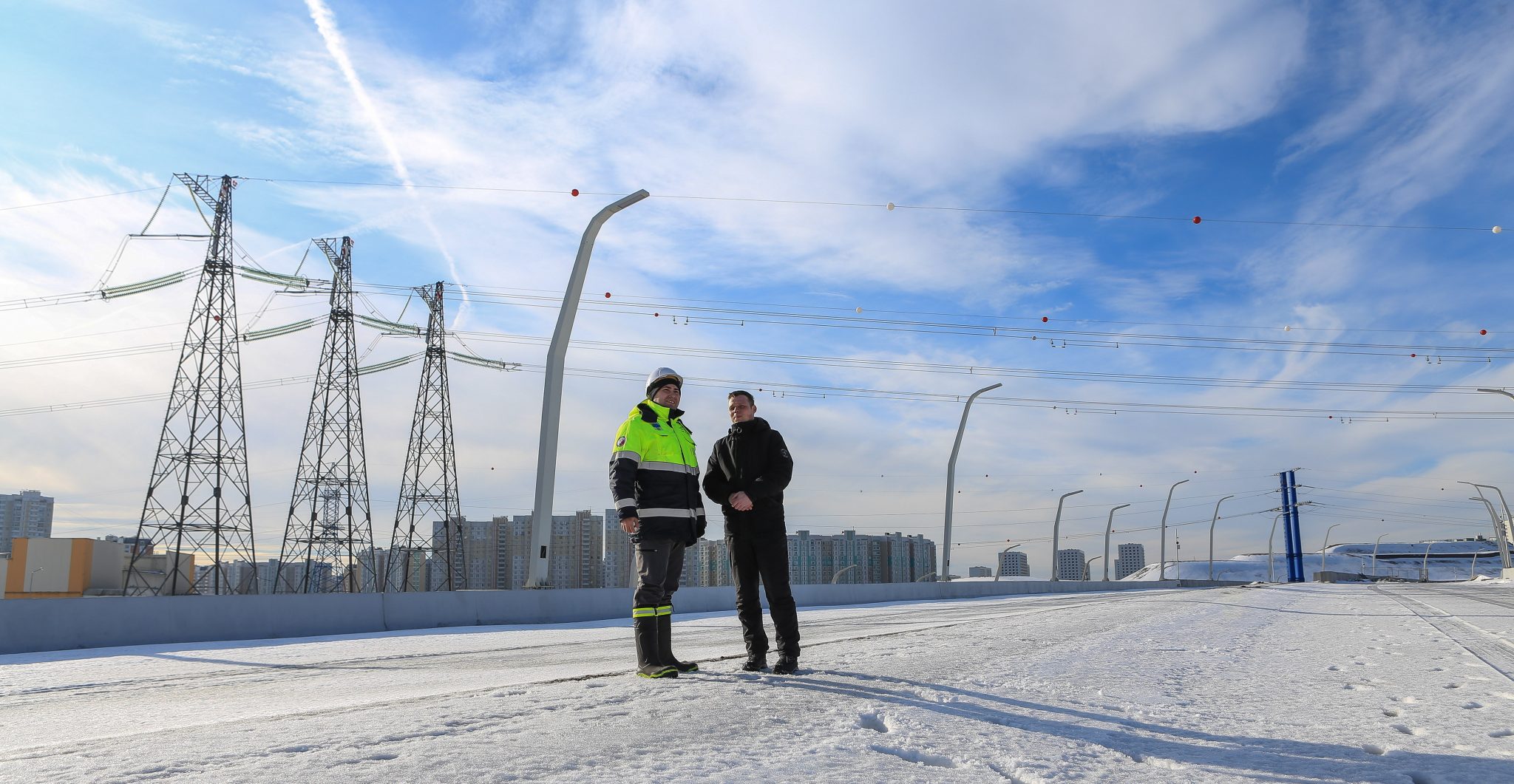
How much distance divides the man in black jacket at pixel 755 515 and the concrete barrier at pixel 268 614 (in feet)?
25.2

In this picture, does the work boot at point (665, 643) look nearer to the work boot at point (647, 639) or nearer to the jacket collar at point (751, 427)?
the work boot at point (647, 639)

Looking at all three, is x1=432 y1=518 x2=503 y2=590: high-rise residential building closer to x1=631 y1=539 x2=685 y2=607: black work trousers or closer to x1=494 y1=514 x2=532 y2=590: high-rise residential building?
x1=494 y1=514 x2=532 y2=590: high-rise residential building

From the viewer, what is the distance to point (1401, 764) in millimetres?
3227

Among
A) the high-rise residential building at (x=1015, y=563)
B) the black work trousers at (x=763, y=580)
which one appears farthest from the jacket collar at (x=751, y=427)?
the high-rise residential building at (x=1015, y=563)

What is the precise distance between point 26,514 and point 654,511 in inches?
4413

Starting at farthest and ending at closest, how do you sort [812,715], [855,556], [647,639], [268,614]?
[855,556], [268,614], [647,639], [812,715]

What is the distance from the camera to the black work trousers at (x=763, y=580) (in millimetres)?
5379

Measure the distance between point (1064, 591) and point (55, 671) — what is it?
129ft

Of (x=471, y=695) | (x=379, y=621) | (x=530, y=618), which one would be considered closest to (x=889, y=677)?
(x=471, y=695)

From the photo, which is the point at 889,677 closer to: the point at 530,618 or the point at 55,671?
the point at 55,671

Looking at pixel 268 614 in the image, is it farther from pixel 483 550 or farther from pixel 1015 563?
pixel 1015 563

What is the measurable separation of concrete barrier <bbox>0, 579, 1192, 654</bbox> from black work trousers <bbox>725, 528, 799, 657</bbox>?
7675 millimetres

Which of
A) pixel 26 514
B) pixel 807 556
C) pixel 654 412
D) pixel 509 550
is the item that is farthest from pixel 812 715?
pixel 26 514

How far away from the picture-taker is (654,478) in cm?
517
